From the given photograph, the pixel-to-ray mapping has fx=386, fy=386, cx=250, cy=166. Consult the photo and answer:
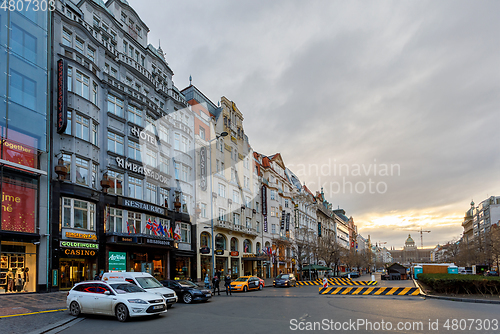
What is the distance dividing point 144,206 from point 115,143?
6.06 metres

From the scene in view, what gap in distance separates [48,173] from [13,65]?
23.9 feet

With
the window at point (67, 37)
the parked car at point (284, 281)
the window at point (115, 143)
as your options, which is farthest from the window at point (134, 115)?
the parked car at point (284, 281)

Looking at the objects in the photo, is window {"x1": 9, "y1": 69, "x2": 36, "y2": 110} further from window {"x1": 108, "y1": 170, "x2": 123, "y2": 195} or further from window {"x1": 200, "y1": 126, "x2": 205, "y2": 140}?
window {"x1": 200, "y1": 126, "x2": 205, "y2": 140}

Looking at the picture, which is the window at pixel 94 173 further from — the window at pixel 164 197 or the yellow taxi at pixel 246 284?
the yellow taxi at pixel 246 284

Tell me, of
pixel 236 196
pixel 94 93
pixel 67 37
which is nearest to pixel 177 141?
pixel 94 93

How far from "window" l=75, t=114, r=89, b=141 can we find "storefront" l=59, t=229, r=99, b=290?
719cm

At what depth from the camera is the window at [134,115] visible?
117 feet

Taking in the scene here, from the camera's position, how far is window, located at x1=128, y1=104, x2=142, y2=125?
3562cm

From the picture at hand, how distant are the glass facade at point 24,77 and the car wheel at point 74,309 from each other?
13281mm

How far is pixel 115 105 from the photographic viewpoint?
111 feet

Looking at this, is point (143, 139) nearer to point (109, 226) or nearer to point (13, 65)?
point (109, 226)

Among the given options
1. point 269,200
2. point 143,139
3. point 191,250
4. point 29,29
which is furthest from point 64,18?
point 269,200

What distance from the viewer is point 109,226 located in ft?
101

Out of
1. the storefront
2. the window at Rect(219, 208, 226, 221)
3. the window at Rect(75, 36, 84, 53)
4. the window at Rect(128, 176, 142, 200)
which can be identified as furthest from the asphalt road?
the window at Rect(219, 208, 226, 221)
